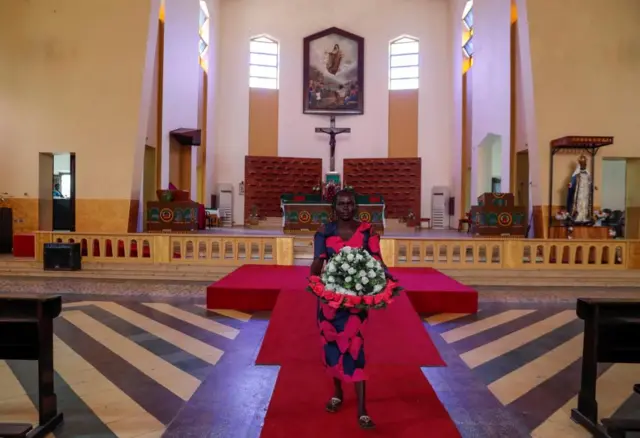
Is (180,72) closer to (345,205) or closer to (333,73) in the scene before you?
(333,73)

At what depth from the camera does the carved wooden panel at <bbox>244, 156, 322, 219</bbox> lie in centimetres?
1839

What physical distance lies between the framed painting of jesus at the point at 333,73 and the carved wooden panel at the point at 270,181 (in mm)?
2547

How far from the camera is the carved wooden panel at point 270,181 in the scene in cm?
1839

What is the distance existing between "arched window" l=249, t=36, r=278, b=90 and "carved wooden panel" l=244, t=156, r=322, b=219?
3264mm

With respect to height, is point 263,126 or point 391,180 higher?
point 263,126

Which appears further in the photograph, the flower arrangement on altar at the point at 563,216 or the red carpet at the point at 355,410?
the flower arrangement on altar at the point at 563,216

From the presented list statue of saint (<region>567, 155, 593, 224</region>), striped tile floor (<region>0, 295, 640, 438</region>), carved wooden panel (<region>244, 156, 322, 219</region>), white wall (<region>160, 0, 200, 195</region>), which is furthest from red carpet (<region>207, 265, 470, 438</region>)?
carved wooden panel (<region>244, 156, 322, 219</region>)

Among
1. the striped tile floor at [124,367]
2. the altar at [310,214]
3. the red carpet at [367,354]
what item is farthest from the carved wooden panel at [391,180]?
the striped tile floor at [124,367]

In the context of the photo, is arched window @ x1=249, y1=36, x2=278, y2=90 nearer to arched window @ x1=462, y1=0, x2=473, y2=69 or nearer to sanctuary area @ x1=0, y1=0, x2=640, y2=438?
sanctuary area @ x1=0, y1=0, x2=640, y2=438

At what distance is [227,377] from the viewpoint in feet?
11.8

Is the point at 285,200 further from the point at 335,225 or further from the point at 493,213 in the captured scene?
the point at 335,225

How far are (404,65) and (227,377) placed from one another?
17867mm

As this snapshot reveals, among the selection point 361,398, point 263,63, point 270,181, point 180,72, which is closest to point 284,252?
point 361,398

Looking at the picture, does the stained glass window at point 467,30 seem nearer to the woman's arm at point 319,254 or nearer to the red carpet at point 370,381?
the red carpet at point 370,381
